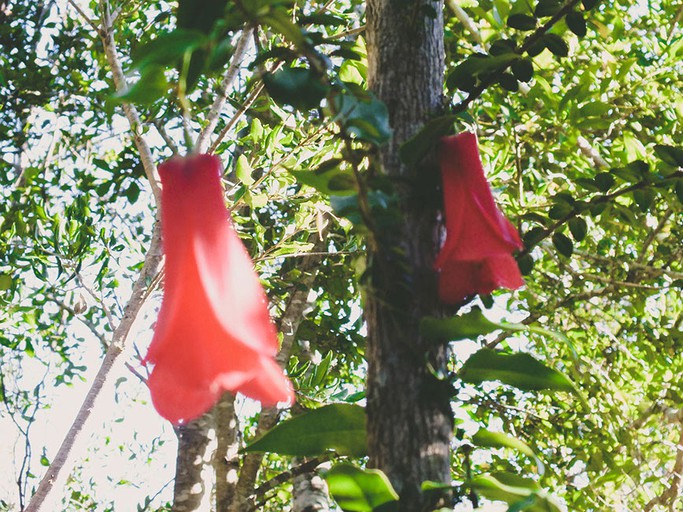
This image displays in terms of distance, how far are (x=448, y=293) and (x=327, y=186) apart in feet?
0.39

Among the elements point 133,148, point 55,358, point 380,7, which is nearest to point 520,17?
point 380,7

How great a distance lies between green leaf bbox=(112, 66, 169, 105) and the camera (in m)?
0.39

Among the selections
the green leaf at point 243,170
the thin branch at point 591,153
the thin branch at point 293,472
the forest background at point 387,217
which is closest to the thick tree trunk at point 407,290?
the forest background at point 387,217

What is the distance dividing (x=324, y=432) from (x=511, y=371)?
14cm

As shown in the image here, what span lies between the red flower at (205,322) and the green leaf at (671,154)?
458 millimetres

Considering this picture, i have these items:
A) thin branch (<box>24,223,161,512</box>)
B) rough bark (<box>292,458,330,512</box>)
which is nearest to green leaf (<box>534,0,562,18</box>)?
thin branch (<box>24,223,161,512</box>)

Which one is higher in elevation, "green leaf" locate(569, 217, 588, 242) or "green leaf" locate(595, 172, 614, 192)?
"green leaf" locate(595, 172, 614, 192)

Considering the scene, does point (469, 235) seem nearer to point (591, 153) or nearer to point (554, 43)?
point (554, 43)

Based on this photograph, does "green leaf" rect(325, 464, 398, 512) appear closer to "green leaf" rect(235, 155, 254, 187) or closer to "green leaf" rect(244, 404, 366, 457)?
"green leaf" rect(244, 404, 366, 457)

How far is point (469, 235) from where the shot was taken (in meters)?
0.51

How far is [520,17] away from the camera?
2.45 feet

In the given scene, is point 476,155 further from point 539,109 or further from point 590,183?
point 539,109

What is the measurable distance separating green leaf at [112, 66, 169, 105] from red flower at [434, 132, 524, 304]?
0.71 feet

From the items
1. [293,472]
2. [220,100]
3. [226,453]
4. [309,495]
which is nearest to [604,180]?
[220,100]
